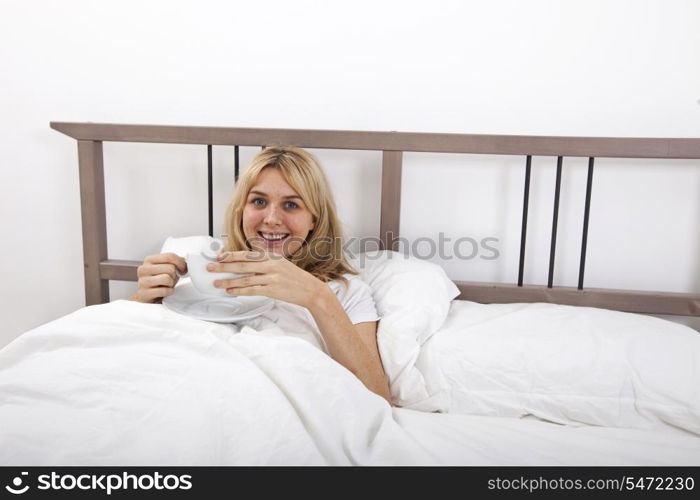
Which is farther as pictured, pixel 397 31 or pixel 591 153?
pixel 397 31

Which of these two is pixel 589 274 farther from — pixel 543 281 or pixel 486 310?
pixel 486 310

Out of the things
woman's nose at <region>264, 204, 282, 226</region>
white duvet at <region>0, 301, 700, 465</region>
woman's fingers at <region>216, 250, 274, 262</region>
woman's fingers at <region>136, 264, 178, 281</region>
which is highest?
woman's nose at <region>264, 204, 282, 226</region>

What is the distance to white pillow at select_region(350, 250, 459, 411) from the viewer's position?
991mm

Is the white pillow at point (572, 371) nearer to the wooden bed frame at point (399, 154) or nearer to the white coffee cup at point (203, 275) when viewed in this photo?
the wooden bed frame at point (399, 154)

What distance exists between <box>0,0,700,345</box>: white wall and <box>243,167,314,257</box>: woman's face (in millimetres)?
342

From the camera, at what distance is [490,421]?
88cm

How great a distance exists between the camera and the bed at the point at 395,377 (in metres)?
0.67

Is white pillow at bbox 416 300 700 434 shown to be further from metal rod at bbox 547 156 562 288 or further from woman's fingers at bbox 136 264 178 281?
woman's fingers at bbox 136 264 178 281

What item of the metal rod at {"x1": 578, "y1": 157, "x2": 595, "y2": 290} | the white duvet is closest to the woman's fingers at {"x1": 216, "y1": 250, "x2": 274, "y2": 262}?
the white duvet

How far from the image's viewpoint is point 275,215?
111 cm

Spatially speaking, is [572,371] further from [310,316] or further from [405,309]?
[310,316]

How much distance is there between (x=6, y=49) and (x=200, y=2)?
2.06ft
